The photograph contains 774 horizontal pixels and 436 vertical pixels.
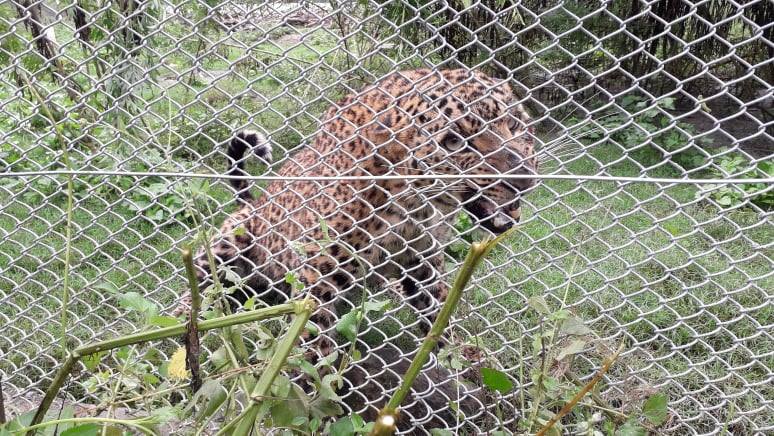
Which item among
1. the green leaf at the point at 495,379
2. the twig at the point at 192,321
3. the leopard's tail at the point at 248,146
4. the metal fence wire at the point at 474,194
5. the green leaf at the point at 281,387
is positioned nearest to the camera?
the twig at the point at 192,321

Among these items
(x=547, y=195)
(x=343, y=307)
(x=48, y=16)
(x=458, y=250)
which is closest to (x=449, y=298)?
(x=343, y=307)

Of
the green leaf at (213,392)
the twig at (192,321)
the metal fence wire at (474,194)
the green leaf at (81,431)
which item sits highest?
the twig at (192,321)

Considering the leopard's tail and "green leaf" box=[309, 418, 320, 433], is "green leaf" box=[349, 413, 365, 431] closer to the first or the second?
"green leaf" box=[309, 418, 320, 433]

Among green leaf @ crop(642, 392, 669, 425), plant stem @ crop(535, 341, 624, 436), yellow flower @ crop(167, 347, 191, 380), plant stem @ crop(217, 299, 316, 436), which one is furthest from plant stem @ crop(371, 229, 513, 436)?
green leaf @ crop(642, 392, 669, 425)

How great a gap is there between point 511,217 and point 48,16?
186 inches

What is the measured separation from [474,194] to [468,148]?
0.25 metres

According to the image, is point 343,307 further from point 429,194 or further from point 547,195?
point 547,195

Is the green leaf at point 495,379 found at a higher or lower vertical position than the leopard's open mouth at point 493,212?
higher

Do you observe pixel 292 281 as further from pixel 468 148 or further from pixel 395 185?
pixel 395 185

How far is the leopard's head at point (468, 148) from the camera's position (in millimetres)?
2531

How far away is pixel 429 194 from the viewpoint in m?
2.70

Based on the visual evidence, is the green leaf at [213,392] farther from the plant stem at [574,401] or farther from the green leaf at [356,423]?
the plant stem at [574,401]

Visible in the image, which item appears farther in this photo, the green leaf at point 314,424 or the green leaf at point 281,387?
the green leaf at point 314,424

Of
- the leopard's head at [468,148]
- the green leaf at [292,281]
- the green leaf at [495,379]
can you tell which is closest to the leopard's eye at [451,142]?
the leopard's head at [468,148]
